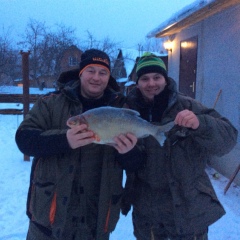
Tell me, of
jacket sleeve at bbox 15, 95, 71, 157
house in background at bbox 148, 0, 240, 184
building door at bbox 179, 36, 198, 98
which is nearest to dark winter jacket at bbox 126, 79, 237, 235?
jacket sleeve at bbox 15, 95, 71, 157

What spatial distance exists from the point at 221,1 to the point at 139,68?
147 inches

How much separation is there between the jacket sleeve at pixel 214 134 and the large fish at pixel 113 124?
0.69ft

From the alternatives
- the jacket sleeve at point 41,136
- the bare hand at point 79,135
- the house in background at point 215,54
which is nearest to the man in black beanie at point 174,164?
the bare hand at point 79,135

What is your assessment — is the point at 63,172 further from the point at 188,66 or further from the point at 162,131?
the point at 188,66

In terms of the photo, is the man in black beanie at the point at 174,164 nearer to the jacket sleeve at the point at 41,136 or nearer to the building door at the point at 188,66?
the jacket sleeve at the point at 41,136

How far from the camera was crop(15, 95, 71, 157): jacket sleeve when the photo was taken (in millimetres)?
2000

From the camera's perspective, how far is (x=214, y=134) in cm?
202

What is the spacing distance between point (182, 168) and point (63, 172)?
0.86 metres

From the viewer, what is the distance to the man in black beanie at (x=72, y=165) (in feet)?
6.68

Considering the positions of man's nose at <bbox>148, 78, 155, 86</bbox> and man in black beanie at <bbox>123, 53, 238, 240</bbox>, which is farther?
man's nose at <bbox>148, 78, 155, 86</bbox>

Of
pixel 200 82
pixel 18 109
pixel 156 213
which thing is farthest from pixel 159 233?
pixel 18 109

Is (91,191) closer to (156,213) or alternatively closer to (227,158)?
(156,213)

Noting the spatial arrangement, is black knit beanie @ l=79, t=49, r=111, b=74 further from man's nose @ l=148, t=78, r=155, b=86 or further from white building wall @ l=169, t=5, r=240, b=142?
white building wall @ l=169, t=5, r=240, b=142

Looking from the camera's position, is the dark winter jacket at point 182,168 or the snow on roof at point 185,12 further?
the snow on roof at point 185,12
